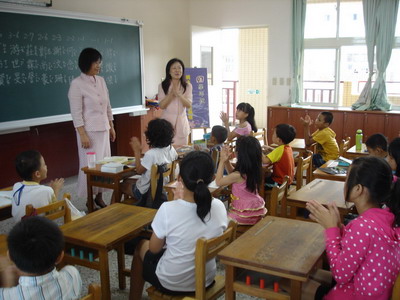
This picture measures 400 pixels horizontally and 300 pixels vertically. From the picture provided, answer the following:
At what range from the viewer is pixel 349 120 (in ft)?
22.8

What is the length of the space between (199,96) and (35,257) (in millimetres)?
5835

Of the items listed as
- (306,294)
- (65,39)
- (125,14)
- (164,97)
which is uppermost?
(125,14)

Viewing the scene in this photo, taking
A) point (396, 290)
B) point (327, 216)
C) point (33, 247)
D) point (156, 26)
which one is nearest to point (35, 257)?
point (33, 247)

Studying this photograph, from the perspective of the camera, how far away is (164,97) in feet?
15.7

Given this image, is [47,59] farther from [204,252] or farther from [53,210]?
[204,252]

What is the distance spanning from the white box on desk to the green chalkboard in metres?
1.57

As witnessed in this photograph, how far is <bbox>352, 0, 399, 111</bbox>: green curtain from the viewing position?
264 inches

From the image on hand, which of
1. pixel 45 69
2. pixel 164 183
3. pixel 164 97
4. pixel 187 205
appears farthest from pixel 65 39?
pixel 187 205

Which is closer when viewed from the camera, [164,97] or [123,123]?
[164,97]

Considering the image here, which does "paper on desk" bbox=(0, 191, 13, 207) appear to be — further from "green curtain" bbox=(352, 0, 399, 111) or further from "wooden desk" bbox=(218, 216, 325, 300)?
"green curtain" bbox=(352, 0, 399, 111)

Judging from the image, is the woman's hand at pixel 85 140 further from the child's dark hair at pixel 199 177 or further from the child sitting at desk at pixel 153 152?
the child's dark hair at pixel 199 177

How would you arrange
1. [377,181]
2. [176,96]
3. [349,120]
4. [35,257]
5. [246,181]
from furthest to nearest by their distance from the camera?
[349,120] → [176,96] → [246,181] → [377,181] → [35,257]

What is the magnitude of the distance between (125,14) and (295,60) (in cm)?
303

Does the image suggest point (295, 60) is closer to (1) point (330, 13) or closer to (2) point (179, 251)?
(1) point (330, 13)
